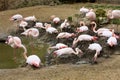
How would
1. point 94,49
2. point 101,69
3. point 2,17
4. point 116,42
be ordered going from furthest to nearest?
point 2,17 → point 116,42 → point 94,49 → point 101,69

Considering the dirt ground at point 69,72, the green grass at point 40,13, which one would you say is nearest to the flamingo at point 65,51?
the dirt ground at point 69,72

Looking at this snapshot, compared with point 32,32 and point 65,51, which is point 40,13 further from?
point 65,51

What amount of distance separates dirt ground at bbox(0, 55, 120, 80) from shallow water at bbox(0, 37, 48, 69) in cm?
76

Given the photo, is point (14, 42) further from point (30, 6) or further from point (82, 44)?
point (30, 6)

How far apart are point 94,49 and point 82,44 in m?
0.82

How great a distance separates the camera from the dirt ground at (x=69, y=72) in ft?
20.8

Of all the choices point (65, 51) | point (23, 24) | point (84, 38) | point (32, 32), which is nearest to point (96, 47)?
point (65, 51)

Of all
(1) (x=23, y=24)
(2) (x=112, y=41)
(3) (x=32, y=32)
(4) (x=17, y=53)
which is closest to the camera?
(2) (x=112, y=41)

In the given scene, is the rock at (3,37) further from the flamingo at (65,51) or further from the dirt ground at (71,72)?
the dirt ground at (71,72)

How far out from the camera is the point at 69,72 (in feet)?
21.7

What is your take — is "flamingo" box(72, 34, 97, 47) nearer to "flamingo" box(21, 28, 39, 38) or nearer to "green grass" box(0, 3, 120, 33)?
"flamingo" box(21, 28, 39, 38)

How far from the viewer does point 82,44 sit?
8.27m

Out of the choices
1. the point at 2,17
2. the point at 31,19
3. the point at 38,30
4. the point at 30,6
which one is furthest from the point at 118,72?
the point at 30,6

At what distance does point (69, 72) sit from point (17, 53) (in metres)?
→ 2.13
